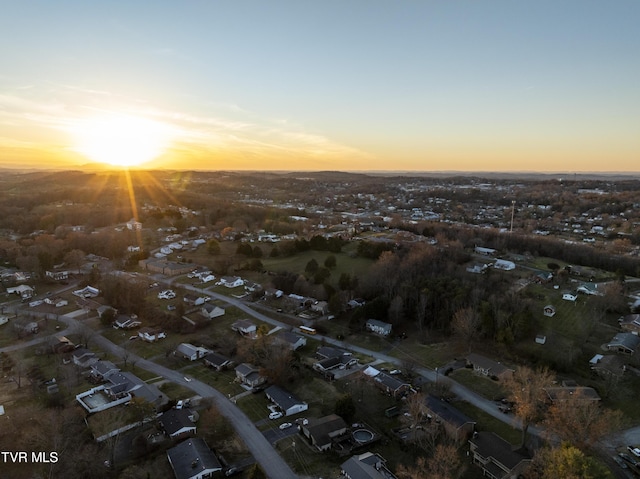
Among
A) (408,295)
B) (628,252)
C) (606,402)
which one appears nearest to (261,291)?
(408,295)

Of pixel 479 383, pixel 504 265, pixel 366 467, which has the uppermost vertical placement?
pixel 504 265

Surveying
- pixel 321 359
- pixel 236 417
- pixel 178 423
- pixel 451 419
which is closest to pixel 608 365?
pixel 451 419

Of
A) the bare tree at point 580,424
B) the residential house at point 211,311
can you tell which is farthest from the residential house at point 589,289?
the residential house at point 211,311

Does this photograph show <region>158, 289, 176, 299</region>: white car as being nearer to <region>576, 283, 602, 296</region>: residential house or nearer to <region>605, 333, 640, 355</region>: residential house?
<region>605, 333, 640, 355</region>: residential house

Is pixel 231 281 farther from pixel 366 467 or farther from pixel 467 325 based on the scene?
pixel 366 467

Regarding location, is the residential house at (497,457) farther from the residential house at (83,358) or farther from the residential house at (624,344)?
the residential house at (83,358)

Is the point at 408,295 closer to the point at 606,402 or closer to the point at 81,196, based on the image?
the point at 606,402

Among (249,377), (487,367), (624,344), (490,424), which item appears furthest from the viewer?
(624,344)
